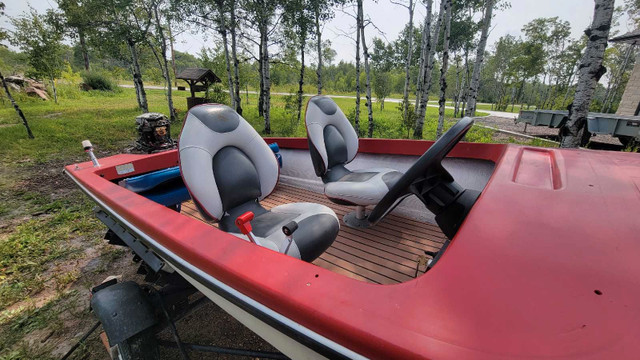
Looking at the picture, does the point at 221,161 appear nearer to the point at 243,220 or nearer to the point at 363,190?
the point at 243,220

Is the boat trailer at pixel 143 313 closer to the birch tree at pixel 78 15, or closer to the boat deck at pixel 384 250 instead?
the boat deck at pixel 384 250

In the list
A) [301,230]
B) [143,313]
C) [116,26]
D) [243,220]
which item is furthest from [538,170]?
[116,26]

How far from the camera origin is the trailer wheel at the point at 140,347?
3.99ft

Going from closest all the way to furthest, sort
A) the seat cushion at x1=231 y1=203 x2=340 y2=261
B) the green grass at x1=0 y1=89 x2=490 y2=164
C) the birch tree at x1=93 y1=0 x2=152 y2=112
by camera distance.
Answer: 1. the seat cushion at x1=231 y1=203 x2=340 y2=261
2. the green grass at x1=0 y1=89 x2=490 y2=164
3. the birch tree at x1=93 y1=0 x2=152 y2=112

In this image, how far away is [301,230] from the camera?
142 centimetres

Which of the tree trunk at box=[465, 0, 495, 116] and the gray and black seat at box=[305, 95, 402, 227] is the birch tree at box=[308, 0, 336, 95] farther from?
the gray and black seat at box=[305, 95, 402, 227]

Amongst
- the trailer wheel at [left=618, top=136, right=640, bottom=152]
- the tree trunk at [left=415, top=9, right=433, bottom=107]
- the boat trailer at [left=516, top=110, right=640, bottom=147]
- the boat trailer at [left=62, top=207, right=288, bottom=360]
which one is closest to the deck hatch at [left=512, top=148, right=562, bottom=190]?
the boat trailer at [left=62, top=207, right=288, bottom=360]

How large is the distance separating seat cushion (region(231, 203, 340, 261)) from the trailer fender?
0.58 m

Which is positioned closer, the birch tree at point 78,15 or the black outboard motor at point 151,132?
the black outboard motor at point 151,132

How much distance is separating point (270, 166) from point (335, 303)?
1438 mm

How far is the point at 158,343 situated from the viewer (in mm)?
1380

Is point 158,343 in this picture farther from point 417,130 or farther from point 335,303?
point 417,130

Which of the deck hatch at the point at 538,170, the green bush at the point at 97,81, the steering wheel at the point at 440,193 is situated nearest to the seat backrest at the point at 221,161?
the steering wheel at the point at 440,193

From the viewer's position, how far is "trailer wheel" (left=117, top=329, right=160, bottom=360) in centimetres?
122
